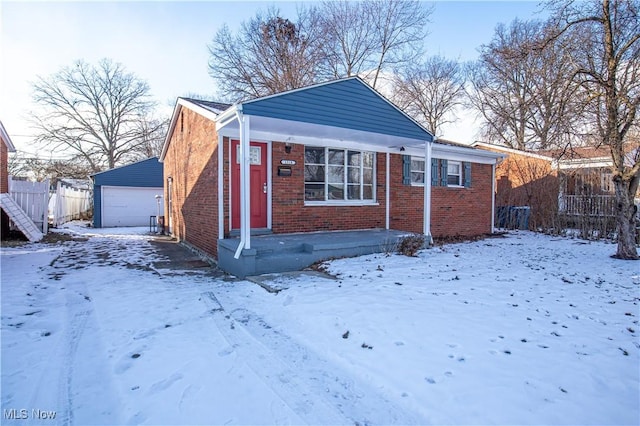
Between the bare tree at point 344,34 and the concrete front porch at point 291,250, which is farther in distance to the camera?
the bare tree at point 344,34

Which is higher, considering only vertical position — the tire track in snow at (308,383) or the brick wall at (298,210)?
the brick wall at (298,210)

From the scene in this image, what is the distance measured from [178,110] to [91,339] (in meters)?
9.75

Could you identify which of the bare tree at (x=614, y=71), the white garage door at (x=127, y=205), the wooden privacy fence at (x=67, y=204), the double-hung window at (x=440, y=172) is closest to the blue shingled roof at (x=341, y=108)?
the double-hung window at (x=440, y=172)

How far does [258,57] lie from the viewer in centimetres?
2217

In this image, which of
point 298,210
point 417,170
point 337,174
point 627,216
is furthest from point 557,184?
point 298,210

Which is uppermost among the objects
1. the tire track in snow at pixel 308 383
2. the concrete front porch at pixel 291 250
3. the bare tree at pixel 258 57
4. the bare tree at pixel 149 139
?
the bare tree at pixel 258 57

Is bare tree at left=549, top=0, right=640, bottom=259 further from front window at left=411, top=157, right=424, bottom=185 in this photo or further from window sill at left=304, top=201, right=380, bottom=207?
window sill at left=304, top=201, right=380, bottom=207

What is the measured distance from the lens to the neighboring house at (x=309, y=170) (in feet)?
23.6

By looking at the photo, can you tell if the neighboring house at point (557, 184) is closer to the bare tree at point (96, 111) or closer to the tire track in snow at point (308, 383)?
the tire track in snow at point (308, 383)

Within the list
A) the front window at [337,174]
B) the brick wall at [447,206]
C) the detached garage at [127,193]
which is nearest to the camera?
the front window at [337,174]

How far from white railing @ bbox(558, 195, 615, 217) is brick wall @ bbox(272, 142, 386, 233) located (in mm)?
8229

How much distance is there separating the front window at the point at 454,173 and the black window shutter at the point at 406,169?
229 centimetres

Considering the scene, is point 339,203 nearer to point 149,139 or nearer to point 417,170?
point 417,170

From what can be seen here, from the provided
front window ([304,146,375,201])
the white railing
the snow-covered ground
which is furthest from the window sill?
the white railing
